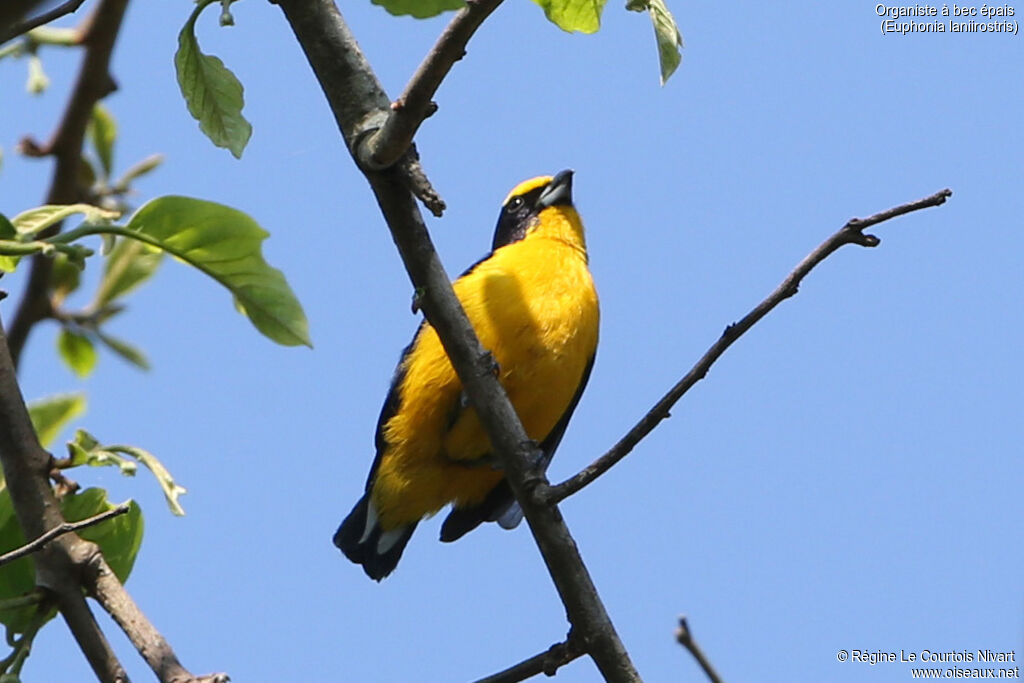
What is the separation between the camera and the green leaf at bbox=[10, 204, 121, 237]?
2760mm

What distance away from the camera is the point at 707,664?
1.53 meters

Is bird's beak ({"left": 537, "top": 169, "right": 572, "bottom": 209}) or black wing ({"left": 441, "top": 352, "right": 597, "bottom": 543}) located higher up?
bird's beak ({"left": 537, "top": 169, "right": 572, "bottom": 209})

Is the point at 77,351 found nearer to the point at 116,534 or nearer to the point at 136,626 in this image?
the point at 116,534

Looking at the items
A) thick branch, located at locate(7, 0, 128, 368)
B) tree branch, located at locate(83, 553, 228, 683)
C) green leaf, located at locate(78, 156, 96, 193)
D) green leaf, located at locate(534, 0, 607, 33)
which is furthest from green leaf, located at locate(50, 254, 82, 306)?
green leaf, located at locate(534, 0, 607, 33)

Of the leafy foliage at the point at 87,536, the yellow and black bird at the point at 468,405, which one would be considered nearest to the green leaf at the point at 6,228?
the leafy foliage at the point at 87,536

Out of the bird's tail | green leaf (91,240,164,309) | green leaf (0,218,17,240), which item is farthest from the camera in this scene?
the bird's tail

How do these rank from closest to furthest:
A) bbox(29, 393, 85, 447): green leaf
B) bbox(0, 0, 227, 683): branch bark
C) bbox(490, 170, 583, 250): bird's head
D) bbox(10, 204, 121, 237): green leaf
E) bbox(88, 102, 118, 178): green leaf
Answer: bbox(0, 0, 227, 683): branch bark → bbox(10, 204, 121, 237): green leaf → bbox(29, 393, 85, 447): green leaf → bbox(88, 102, 118, 178): green leaf → bbox(490, 170, 583, 250): bird's head

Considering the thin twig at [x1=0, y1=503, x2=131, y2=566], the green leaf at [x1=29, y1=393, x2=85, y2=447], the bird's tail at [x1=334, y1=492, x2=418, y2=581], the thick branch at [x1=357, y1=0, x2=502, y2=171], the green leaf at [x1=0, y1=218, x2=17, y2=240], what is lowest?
the thin twig at [x1=0, y1=503, x2=131, y2=566]

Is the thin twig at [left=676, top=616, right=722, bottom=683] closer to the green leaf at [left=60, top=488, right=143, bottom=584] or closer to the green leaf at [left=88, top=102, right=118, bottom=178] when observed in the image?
the green leaf at [left=60, top=488, right=143, bottom=584]

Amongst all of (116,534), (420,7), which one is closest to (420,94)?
(420,7)

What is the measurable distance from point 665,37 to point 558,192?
3336mm

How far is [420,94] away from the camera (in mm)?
2330

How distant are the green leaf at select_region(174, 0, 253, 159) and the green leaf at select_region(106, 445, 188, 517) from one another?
709 mm

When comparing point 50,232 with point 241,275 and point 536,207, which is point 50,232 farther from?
point 536,207
